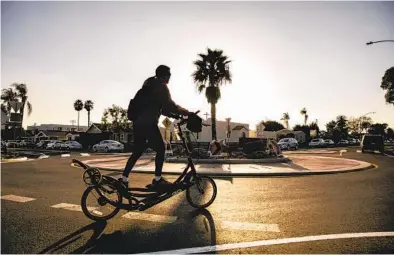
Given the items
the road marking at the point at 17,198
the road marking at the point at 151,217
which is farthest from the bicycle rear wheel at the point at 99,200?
the road marking at the point at 17,198

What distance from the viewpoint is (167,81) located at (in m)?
5.35

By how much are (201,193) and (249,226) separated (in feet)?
Result: 4.57

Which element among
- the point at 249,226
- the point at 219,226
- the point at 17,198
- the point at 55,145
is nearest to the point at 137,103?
the point at 219,226

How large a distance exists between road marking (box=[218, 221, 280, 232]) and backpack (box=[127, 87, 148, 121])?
7.19ft

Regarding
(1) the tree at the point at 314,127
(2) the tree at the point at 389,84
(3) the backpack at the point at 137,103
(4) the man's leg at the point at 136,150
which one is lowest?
(4) the man's leg at the point at 136,150

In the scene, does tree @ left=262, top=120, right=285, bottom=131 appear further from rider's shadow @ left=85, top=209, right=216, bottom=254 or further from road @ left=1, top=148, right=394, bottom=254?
rider's shadow @ left=85, top=209, right=216, bottom=254

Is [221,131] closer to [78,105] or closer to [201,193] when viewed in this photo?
[201,193]

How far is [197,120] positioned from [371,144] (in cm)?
3195

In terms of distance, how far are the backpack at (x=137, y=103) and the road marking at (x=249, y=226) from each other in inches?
86.3

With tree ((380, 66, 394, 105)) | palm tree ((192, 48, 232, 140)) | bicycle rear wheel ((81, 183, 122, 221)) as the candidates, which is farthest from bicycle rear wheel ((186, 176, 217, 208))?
tree ((380, 66, 394, 105))

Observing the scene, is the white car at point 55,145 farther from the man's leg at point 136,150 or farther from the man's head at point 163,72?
the man's head at point 163,72

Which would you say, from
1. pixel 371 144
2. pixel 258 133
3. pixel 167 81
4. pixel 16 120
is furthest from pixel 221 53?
pixel 167 81

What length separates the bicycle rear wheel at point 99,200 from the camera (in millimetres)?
4844

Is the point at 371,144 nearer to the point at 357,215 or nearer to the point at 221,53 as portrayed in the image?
the point at 221,53
